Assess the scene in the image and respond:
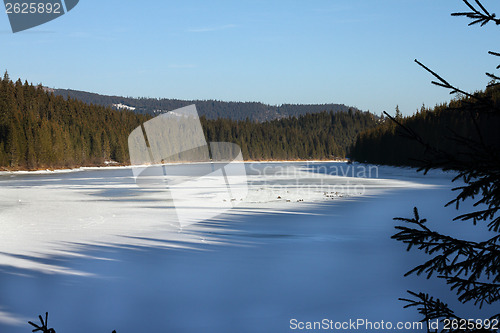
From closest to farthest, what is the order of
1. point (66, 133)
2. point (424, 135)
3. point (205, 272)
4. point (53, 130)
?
point (205, 272) < point (424, 135) < point (53, 130) < point (66, 133)

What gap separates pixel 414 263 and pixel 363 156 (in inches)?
4145

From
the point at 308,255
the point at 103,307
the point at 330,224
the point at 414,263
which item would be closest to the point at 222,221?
the point at 330,224

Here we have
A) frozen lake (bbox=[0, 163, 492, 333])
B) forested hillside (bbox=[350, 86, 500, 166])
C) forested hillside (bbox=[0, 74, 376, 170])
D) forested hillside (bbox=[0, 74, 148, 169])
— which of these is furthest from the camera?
forested hillside (bbox=[0, 74, 376, 170])

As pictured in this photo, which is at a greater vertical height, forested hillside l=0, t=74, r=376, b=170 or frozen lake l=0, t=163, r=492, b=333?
forested hillside l=0, t=74, r=376, b=170

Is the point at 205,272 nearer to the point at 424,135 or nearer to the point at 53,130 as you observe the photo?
the point at 424,135

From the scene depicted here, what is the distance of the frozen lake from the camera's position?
21.6 feet

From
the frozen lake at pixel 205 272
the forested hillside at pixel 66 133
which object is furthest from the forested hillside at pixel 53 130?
the frozen lake at pixel 205 272

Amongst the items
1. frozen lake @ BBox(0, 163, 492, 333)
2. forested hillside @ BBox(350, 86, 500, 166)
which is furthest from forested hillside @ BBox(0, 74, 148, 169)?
frozen lake @ BBox(0, 163, 492, 333)

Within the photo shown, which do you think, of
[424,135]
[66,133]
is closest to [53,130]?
[66,133]

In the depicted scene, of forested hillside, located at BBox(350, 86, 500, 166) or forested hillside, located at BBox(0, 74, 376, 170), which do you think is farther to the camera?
forested hillside, located at BBox(0, 74, 376, 170)

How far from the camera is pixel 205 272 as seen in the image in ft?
29.2

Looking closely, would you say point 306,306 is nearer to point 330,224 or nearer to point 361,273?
point 361,273

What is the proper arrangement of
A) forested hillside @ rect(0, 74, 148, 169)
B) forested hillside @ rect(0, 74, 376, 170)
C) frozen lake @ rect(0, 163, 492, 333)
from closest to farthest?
frozen lake @ rect(0, 163, 492, 333) < forested hillside @ rect(0, 74, 148, 169) < forested hillside @ rect(0, 74, 376, 170)

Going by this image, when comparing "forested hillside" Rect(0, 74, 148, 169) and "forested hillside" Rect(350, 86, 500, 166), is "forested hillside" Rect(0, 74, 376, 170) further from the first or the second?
"forested hillside" Rect(350, 86, 500, 166)
